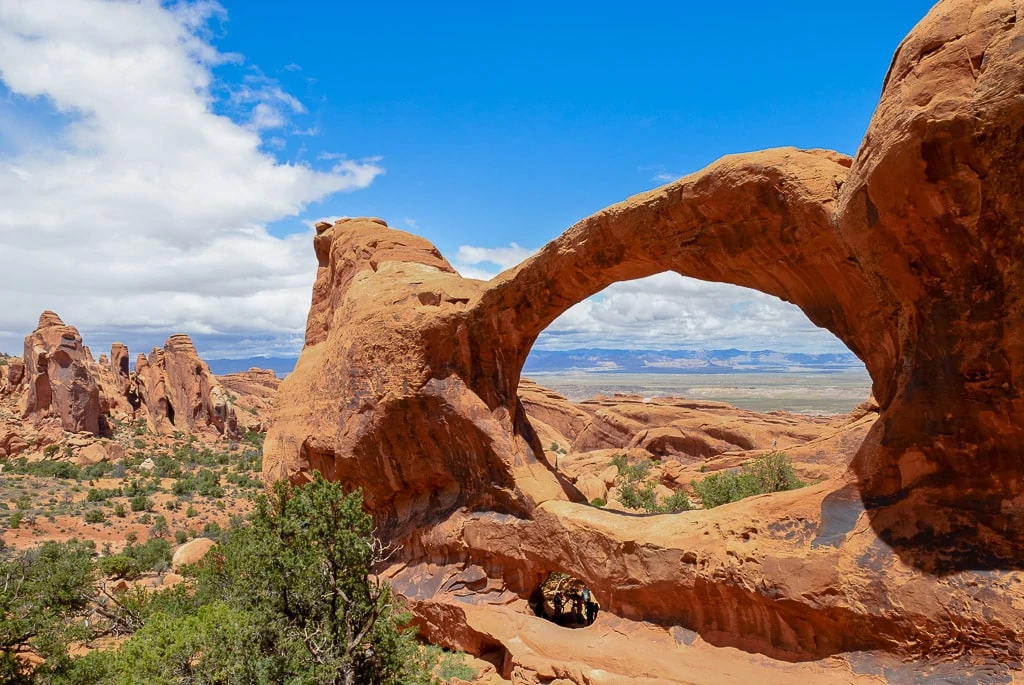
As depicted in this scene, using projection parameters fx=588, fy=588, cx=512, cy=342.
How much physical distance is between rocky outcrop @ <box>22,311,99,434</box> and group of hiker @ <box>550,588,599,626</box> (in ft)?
145

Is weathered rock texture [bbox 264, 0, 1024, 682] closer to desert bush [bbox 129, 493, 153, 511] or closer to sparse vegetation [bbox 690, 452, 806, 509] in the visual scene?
sparse vegetation [bbox 690, 452, 806, 509]

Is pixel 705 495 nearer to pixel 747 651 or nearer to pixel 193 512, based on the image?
pixel 747 651

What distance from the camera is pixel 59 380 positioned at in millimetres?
43000

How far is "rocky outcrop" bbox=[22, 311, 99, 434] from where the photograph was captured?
4294cm

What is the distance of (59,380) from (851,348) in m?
51.4

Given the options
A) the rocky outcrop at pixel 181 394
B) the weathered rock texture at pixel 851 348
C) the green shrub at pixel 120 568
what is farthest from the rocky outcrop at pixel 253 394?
the weathered rock texture at pixel 851 348

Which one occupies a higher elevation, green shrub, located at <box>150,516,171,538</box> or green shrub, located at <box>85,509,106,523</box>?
green shrub, located at <box>85,509,106,523</box>

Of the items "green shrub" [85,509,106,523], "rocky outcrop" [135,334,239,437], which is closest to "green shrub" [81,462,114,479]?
"green shrub" [85,509,106,523]

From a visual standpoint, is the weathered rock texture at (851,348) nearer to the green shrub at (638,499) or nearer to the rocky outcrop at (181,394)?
the green shrub at (638,499)

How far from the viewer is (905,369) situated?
6.95 meters

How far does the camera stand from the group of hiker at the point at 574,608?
39.8ft

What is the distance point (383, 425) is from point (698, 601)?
708cm

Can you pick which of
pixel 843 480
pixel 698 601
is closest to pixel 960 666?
pixel 843 480

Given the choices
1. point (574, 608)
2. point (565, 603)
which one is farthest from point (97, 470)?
point (574, 608)
